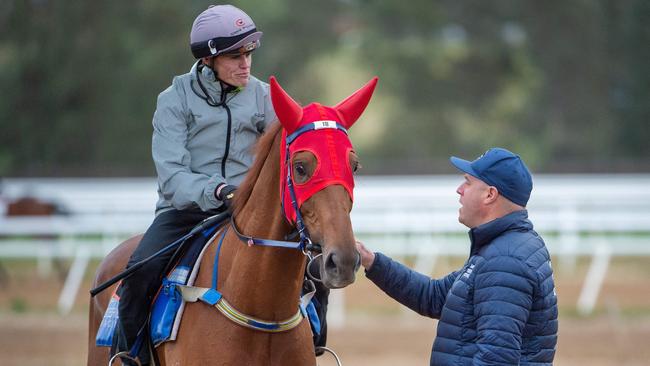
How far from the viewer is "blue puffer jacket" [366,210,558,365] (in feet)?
12.6

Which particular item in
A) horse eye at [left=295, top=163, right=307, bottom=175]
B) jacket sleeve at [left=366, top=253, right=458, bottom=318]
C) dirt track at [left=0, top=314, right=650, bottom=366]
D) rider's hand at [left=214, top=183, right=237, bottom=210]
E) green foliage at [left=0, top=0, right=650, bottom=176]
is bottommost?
dirt track at [left=0, top=314, right=650, bottom=366]

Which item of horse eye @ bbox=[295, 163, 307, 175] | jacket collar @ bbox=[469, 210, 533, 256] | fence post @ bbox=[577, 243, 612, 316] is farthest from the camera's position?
fence post @ bbox=[577, 243, 612, 316]

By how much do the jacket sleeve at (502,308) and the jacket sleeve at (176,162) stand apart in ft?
4.30

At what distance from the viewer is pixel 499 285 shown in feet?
12.8

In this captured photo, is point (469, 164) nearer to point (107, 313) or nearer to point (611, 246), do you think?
point (107, 313)

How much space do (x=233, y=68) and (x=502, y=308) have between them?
5.94ft

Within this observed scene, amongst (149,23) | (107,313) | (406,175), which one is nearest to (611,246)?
(406,175)

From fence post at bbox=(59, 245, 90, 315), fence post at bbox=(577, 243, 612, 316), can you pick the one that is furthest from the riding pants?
fence post at bbox=(59, 245, 90, 315)

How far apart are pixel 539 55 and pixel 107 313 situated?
108ft

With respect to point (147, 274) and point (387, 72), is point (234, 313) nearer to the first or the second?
point (147, 274)

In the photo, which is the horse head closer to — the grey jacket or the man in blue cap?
the man in blue cap

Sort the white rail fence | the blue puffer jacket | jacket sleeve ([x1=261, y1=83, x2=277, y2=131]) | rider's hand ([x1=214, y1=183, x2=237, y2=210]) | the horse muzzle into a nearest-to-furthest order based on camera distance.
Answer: the horse muzzle < the blue puffer jacket < rider's hand ([x1=214, y1=183, x2=237, y2=210]) < jacket sleeve ([x1=261, y1=83, x2=277, y2=131]) < the white rail fence

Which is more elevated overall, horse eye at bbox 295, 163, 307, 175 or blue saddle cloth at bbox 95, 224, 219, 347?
horse eye at bbox 295, 163, 307, 175

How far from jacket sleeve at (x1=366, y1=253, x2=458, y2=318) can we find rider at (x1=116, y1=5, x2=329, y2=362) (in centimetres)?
81
